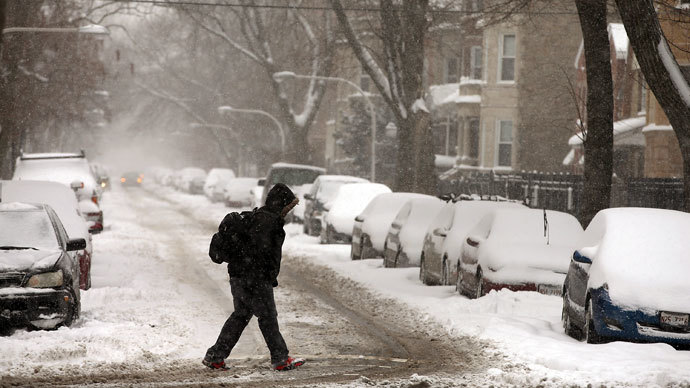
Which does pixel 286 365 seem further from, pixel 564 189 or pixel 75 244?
pixel 564 189

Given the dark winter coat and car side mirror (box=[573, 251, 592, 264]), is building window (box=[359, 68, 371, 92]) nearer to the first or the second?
car side mirror (box=[573, 251, 592, 264])

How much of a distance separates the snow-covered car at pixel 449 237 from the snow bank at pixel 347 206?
8393mm

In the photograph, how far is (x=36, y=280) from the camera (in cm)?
1216

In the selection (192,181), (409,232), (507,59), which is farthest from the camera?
(192,181)

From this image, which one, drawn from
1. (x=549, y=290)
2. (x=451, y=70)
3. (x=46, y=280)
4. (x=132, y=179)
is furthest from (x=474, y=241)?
(x=132, y=179)

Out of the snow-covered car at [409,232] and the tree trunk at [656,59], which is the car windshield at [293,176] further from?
the tree trunk at [656,59]

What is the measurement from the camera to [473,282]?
15852 mm

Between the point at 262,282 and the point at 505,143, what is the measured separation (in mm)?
41754

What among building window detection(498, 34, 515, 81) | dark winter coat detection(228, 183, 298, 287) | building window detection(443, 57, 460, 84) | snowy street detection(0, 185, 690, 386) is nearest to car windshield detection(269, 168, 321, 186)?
building window detection(498, 34, 515, 81)

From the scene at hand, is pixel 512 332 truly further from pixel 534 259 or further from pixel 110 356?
pixel 110 356

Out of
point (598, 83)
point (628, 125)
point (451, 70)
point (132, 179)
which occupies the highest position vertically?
point (451, 70)

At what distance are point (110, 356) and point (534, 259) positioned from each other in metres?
6.38

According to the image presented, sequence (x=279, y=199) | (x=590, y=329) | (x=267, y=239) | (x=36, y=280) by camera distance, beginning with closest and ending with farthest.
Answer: (x=267, y=239) < (x=279, y=199) < (x=590, y=329) < (x=36, y=280)

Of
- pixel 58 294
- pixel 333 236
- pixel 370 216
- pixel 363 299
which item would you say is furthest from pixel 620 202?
pixel 58 294
